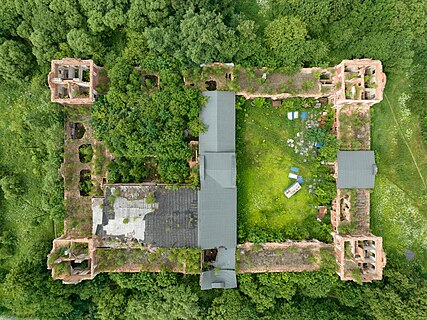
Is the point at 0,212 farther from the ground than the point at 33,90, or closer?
closer

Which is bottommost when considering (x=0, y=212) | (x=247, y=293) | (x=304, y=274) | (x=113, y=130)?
(x=247, y=293)

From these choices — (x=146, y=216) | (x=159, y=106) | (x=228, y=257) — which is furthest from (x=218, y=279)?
(x=159, y=106)

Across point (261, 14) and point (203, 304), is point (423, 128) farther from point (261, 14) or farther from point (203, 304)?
point (203, 304)

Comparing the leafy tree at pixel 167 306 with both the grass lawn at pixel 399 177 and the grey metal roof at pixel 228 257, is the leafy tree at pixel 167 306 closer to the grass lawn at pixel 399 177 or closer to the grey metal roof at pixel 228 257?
the grey metal roof at pixel 228 257

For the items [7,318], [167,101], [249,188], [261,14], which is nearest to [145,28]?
[167,101]

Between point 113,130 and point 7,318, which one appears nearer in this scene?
point 113,130

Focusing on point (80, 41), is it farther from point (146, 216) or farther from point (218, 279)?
point (218, 279)

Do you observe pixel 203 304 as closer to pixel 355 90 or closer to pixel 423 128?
pixel 355 90
